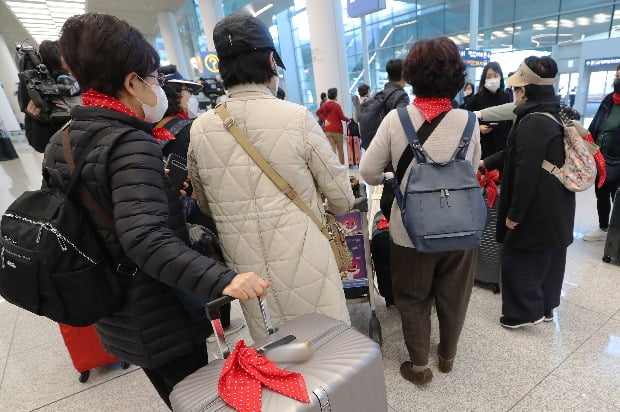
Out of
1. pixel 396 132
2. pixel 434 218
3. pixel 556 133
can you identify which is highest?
pixel 396 132

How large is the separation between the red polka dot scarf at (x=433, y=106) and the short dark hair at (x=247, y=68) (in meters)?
0.71

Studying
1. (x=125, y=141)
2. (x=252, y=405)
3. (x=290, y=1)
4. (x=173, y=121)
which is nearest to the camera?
(x=252, y=405)

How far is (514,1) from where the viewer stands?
10.0m

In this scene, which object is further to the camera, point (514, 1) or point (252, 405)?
point (514, 1)

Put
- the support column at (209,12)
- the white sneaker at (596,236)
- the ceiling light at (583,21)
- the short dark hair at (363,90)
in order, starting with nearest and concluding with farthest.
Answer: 1. the white sneaker at (596,236)
2. the short dark hair at (363,90)
3. the ceiling light at (583,21)
4. the support column at (209,12)

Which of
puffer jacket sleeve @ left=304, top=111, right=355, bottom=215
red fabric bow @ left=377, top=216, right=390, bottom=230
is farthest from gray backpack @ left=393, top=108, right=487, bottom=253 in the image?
red fabric bow @ left=377, top=216, right=390, bottom=230

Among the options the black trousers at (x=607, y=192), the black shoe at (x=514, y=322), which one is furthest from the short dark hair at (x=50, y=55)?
the black trousers at (x=607, y=192)

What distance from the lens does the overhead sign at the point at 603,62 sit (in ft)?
19.4

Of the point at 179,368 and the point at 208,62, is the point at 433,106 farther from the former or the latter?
the point at 208,62

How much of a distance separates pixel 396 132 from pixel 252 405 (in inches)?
48.4

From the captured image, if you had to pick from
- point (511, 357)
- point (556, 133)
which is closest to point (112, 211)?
point (556, 133)

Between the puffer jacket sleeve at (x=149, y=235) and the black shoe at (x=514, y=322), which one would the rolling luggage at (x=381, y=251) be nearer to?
the black shoe at (x=514, y=322)

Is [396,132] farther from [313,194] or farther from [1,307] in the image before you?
[1,307]

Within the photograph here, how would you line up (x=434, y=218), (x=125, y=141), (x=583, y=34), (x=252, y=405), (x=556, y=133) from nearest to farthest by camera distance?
(x=252, y=405) → (x=125, y=141) → (x=434, y=218) → (x=556, y=133) → (x=583, y=34)
